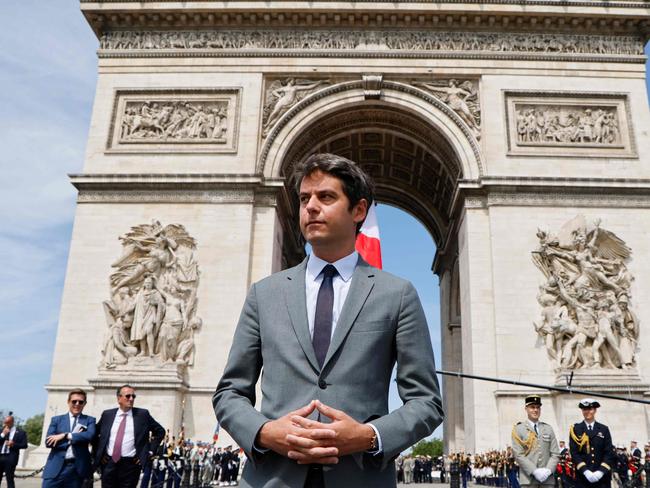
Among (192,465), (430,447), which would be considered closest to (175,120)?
(192,465)

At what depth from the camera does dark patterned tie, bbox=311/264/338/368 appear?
187 centimetres

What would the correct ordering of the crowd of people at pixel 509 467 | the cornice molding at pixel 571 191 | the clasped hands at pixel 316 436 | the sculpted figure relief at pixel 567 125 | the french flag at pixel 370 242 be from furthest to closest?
the sculpted figure relief at pixel 567 125, the cornice molding at pixel 571 191, the french flag at pixel 370 242, the crowd of people at pixel 509 467, the clasped hands at pixel 316 436

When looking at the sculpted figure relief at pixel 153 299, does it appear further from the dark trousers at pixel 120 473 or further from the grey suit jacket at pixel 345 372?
the grey suit jacket at pixel 345 372

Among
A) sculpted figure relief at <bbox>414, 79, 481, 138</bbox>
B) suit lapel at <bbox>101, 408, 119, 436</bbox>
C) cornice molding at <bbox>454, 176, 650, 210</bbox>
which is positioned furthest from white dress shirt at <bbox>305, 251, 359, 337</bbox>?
sculpted figure relief at <bbox>414, 79, 481, 138</bbox>

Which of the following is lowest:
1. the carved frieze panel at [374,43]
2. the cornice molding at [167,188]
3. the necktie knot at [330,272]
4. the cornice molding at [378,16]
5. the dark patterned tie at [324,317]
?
the dark patterned tie at [324,317]

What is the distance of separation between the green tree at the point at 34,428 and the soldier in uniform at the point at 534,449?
6939 cm

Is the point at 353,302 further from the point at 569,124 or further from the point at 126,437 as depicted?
the point at 569,124

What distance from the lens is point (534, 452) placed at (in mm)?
6230

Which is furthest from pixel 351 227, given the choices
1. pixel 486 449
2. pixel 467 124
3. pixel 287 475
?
pixel 467 124

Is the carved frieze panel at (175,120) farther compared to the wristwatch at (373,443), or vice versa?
the carved frieze panel at (175,120)

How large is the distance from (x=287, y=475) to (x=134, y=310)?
49.7 feet

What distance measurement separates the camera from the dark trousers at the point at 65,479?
6.12 metres

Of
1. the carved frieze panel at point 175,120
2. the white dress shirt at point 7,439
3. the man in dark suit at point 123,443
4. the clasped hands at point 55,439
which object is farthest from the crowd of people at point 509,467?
the carved frieze panel at point 175,120

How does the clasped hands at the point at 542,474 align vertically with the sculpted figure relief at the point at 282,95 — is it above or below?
below
